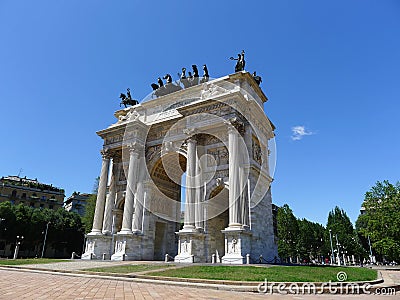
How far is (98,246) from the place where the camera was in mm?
26094

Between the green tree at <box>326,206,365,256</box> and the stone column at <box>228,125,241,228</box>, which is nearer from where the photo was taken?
the stone column at <box>228,125,241,228</box>

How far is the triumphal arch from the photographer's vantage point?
21.0 meters

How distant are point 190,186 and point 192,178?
2.18 feet

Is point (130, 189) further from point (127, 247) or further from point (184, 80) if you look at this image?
point (184, 80)

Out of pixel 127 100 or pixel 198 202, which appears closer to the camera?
pixel 198 202

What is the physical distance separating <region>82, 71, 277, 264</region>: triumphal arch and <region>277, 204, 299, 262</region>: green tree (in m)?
29.7

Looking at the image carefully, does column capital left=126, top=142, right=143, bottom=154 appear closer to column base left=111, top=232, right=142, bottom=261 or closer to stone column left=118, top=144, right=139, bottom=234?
stone column left=118, top=144, right=139, bottom=234

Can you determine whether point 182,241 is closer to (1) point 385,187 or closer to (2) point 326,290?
(2) point 326,290

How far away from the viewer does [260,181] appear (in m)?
24.4

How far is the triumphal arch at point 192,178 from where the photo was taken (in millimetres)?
20984

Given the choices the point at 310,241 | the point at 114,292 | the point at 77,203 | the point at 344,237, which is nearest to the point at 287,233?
the point at 310,241

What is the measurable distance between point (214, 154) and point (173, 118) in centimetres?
554

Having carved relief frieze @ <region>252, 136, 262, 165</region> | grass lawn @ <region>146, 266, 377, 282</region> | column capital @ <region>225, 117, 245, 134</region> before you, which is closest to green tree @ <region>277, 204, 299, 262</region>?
carved relief frieze @ <region>252, 136, 262, 165</region>

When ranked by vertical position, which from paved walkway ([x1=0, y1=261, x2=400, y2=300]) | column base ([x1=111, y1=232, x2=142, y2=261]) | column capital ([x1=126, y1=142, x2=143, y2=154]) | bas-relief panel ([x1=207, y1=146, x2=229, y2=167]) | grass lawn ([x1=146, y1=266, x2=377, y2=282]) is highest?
column capital ([x1=126, y1=142, x2=143, y2=154])
